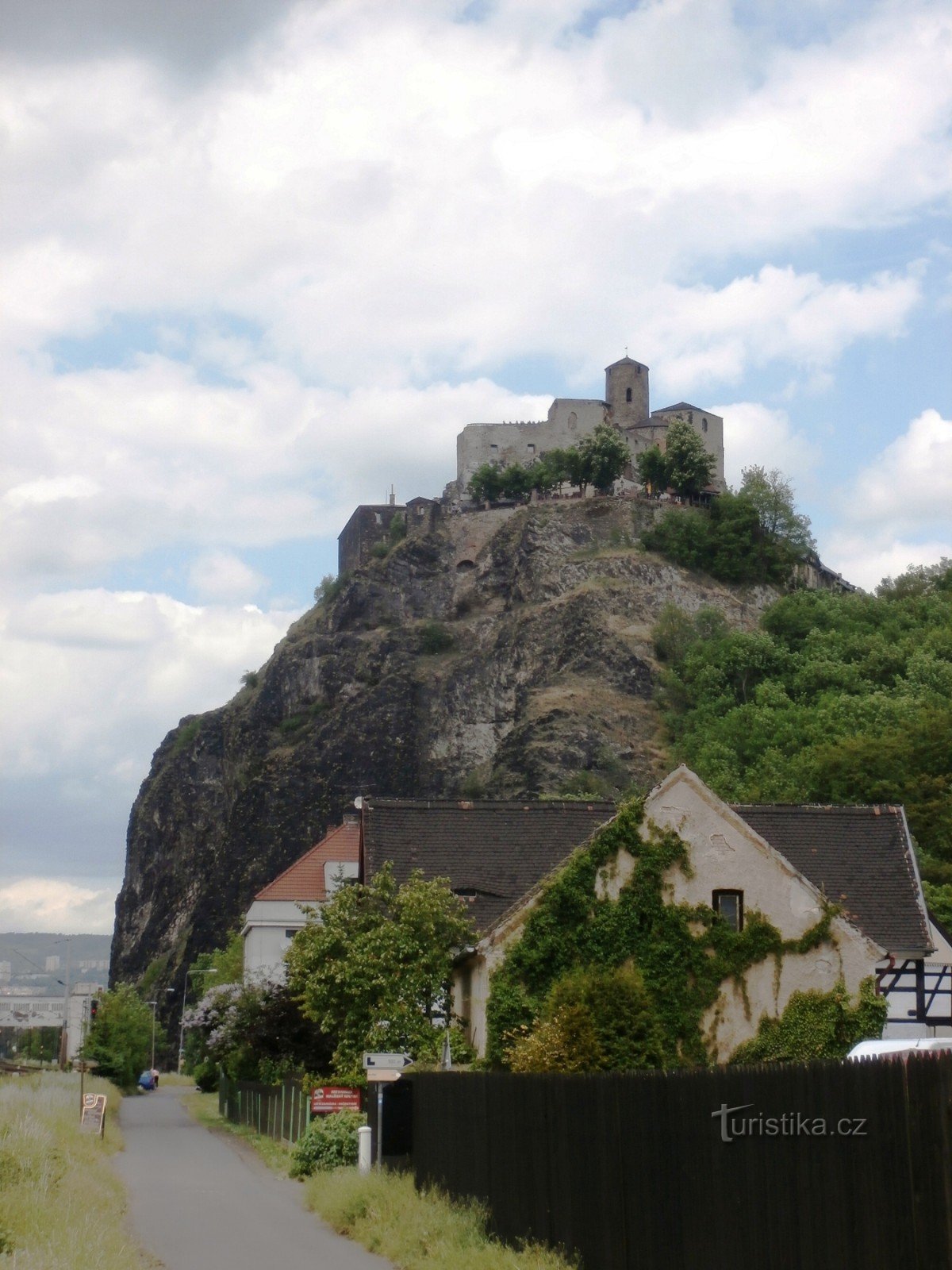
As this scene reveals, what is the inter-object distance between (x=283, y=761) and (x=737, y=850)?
3181 inches

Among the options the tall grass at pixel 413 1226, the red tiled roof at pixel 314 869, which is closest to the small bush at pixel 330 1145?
the tall grass at pixel 413 1226

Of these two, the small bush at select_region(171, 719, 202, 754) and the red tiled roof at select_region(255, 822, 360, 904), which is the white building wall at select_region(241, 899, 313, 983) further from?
the small bush at select_region(171, 719, 202, 754)

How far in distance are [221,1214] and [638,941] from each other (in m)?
9.13

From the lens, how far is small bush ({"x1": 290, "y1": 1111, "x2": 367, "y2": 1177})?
1003 inches

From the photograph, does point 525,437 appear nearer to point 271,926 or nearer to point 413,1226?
point 271,926

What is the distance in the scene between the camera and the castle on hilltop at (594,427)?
11931cm

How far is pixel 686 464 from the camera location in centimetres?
11125

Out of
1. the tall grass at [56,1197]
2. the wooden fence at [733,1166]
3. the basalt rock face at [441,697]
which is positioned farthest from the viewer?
the basalt rock face at [441,697]

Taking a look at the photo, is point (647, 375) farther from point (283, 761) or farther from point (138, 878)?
point (138, 878)

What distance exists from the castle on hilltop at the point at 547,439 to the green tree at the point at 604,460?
5289 mm

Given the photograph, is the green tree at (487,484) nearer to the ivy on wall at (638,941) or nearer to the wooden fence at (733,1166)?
the ivy on wall at (638,941)

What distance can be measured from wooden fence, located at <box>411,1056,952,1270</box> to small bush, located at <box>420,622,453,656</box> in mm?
90769

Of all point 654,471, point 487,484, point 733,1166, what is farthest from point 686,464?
point 733,1166

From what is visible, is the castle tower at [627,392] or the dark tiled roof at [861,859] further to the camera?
the castle tower at [627,392]
